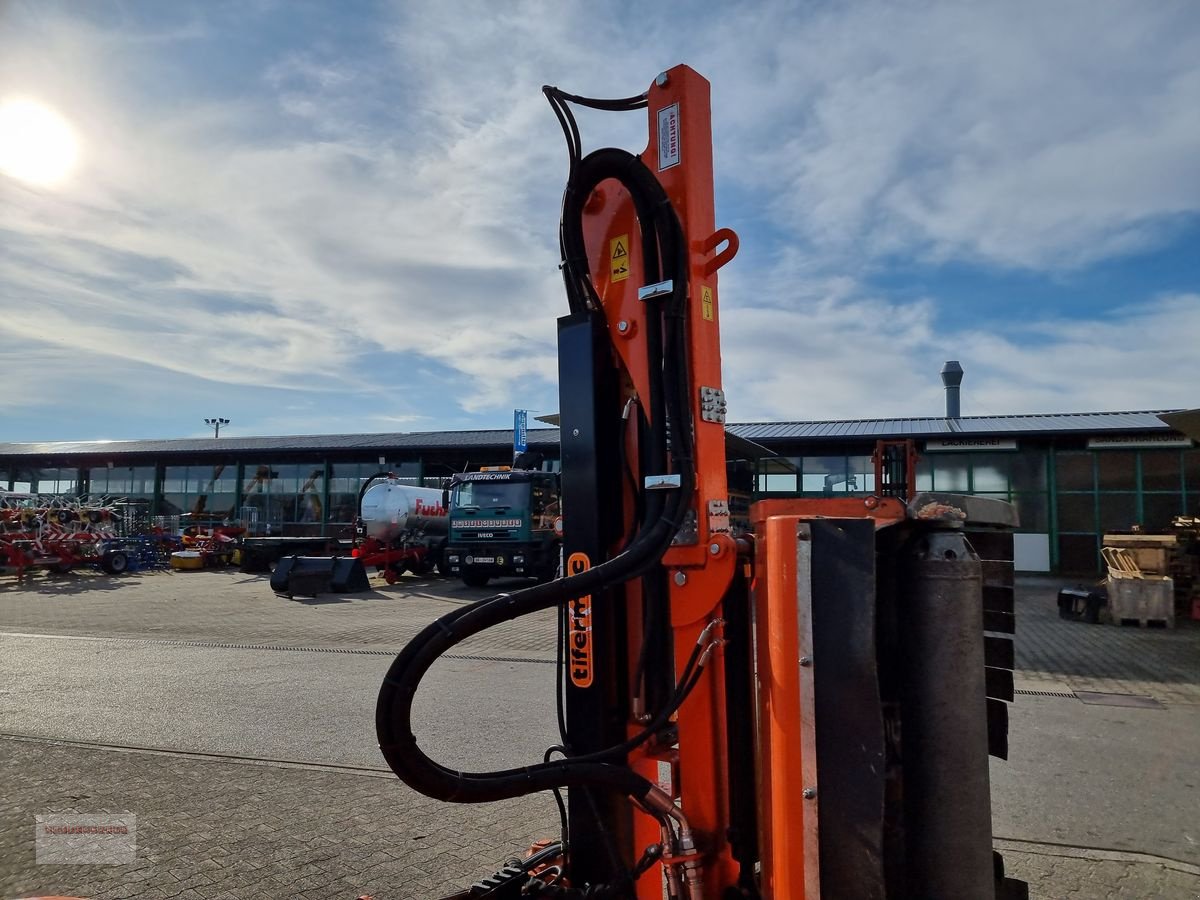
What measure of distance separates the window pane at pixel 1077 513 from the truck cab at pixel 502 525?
570 inches

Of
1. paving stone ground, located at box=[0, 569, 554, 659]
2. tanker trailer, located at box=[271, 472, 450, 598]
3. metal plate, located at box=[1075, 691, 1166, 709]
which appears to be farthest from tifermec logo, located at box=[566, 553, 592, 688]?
tanker trailer, located at box=[271, 472, 450, 598]

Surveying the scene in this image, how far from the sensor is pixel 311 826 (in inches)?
182

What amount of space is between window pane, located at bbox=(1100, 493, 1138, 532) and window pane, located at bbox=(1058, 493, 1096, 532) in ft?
0.80

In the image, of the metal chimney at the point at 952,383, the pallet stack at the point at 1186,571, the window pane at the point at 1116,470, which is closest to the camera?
the pallet stack at the point at 1186,571

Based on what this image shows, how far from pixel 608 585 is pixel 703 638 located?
37 centimetres

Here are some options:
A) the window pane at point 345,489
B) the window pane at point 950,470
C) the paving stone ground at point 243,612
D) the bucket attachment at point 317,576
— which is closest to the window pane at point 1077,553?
the window pane at point 950,470

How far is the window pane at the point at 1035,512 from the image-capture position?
24062 mm

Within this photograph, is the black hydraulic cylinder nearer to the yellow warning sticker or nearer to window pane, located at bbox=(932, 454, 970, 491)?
the yellow warning sticker

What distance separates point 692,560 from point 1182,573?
16069 mm

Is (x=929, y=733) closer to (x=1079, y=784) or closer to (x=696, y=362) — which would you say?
(x=696, y=362)

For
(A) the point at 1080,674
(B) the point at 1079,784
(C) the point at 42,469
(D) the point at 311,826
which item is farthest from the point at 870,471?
(C) the point at 42,469

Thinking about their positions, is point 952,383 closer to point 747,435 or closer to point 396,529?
point 747,435

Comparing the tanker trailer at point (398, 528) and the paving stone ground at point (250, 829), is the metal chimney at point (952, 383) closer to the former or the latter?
the tanker trailer at point (398, 528)

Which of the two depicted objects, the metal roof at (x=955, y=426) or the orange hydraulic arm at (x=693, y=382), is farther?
the metal roof at (x=955, y=426)
